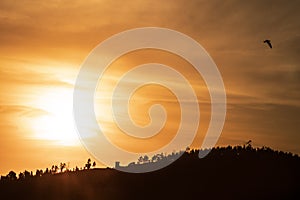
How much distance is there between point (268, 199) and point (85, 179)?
3377 cm

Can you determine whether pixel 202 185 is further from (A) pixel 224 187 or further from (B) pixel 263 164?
(B) pixel 263 164

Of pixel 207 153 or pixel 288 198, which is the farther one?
pixel 207 153

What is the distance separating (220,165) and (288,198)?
1636 cm

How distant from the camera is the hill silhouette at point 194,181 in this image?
110000 mm

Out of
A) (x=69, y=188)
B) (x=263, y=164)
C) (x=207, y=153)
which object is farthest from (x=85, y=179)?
(x=263, y=164)

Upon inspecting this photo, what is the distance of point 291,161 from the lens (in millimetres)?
118812

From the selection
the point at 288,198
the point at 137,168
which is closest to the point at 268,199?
the point at 288,198

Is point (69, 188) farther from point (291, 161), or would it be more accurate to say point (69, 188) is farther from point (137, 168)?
point (291, 161)

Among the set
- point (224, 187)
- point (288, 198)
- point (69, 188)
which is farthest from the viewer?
point (69, 188)

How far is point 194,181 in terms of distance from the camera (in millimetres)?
114062

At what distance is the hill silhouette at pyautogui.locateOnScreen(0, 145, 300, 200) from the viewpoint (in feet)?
361

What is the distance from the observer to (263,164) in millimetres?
117500

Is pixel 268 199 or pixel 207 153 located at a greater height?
pixel 207 153

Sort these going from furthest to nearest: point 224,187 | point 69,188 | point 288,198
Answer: point 69,188, point 224,187, point 288,198
